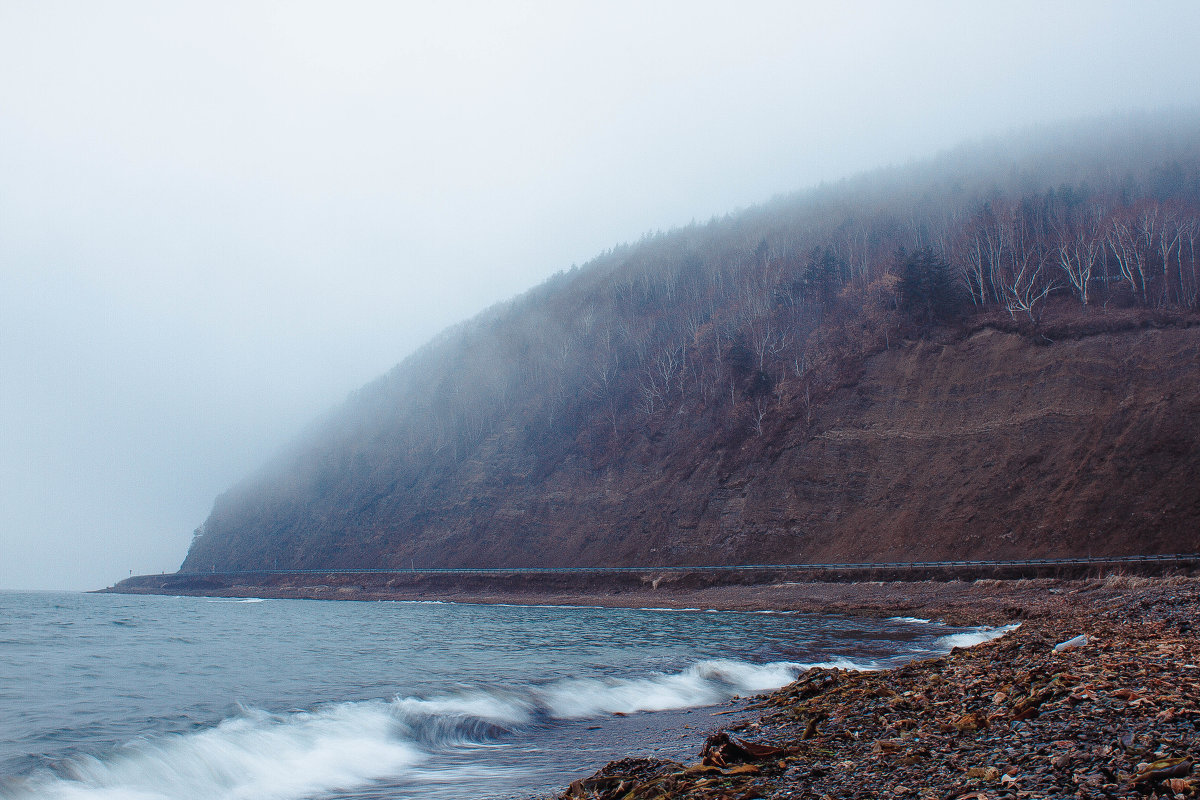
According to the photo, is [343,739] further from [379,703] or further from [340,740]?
[379,703]

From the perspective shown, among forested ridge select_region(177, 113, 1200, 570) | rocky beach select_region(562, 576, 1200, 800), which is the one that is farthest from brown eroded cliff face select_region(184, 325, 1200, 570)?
rocky beach select_region(562, 576, 1200, 800)

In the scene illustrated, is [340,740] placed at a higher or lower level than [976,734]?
lower

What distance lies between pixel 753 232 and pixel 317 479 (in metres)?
82.2

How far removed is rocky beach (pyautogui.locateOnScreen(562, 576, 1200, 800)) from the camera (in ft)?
18.7

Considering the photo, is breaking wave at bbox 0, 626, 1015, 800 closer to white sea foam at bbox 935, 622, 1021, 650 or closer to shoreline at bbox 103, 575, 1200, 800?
shoreline at bbox 103, 575, 1200, 800

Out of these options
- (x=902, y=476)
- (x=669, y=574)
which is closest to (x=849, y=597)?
(x=902, y=476)

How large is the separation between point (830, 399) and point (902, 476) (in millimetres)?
12353

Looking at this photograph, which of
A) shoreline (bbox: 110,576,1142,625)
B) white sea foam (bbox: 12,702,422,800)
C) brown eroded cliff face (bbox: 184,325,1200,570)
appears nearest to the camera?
white sea foam (bbox: 12,702,422,800)

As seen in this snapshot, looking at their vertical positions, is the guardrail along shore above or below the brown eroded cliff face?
below

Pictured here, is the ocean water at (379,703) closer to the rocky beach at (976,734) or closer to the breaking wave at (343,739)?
the breaking wave at (343,739)

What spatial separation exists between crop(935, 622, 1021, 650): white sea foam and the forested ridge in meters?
23.1

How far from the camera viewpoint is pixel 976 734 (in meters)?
7.66

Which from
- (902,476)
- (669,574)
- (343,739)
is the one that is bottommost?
(669,574)

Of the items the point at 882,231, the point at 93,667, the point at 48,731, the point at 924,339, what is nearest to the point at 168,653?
the point at 93,667
